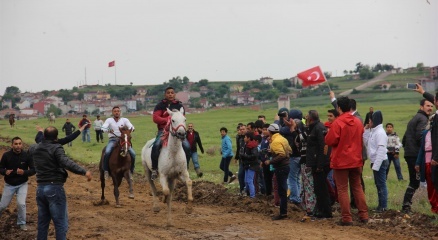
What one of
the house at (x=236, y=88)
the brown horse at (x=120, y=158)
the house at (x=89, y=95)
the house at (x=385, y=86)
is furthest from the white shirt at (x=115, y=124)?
the house at (x=236, y=88)

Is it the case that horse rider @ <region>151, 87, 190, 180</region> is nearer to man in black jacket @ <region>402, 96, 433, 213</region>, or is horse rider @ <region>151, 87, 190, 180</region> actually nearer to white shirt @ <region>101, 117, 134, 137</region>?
white shirt @ <region>101, 117, 134, 137</region>

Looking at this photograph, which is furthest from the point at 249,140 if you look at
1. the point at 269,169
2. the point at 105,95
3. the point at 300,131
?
the point at 105,95

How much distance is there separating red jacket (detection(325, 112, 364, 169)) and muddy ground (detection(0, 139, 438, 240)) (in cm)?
131

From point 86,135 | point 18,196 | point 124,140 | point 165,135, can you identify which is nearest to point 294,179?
point 165,135

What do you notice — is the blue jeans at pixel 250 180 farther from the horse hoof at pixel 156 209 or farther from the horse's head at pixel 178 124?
the horse's head at pixel 178 124

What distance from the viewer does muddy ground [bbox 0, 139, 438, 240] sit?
1227 centimetres

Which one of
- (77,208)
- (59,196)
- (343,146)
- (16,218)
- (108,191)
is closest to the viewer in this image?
(59,196)

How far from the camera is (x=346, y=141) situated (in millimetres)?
12828

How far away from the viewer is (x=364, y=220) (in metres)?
13.0

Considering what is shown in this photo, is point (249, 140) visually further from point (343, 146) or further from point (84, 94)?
point (84, 94)

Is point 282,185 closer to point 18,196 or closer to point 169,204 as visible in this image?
point 169,204

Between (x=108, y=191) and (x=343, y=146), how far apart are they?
11.0 metres

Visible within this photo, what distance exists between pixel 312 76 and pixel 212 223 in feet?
15.7

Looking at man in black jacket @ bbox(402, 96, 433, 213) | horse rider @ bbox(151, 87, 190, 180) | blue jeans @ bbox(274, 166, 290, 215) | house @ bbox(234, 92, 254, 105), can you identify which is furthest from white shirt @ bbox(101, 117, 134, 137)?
house @ bbox(234, 92, 254, 105)
